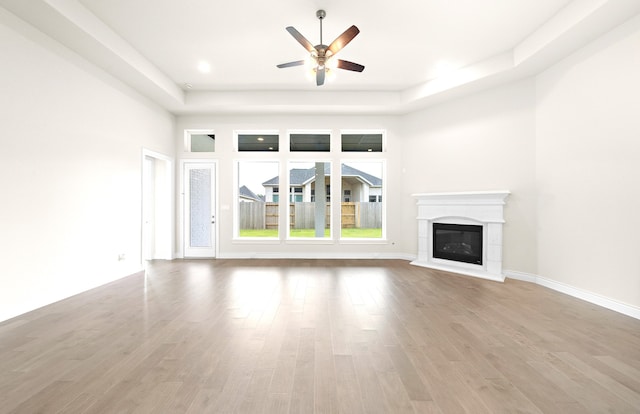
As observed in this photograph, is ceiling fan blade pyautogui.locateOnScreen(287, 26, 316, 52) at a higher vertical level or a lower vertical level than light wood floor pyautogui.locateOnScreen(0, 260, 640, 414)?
higher

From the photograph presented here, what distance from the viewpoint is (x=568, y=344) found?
2.49 meters

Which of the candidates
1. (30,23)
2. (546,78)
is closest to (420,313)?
(546,78)

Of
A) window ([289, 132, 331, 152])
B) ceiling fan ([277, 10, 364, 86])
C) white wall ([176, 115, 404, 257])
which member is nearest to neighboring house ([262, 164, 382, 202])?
white wall ([176, 115, 404, 257])

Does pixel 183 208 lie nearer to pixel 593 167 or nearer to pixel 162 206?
pixel 162 206

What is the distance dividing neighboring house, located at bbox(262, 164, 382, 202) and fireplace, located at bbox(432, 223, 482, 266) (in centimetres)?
173

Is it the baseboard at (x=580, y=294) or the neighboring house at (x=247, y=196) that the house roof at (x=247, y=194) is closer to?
the neighboring house at (x=247, y=196)

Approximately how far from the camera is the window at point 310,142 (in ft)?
21.9

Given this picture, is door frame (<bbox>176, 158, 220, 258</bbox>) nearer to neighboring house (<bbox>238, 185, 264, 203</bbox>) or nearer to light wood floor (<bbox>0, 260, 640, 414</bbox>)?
neighboring house (<bbox>238, 185, 264, 203</bbox>)

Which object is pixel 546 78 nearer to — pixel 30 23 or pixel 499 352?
pixel 499 352

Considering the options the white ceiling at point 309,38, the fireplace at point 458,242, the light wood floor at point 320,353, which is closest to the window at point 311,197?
the white ceiling at point 309,38

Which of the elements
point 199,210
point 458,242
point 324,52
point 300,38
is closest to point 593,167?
point 458,242

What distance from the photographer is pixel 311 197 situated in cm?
700

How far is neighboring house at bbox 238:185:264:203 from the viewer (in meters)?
6.78

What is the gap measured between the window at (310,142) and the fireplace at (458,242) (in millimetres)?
3056
